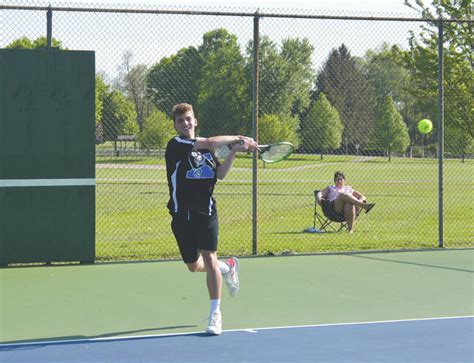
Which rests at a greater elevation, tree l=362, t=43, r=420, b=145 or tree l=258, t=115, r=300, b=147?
tree l=362, t=43, r=420, b=145

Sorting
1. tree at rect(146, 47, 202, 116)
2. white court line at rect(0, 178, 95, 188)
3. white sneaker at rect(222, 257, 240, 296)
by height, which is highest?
tree at rect(146, 47, 202, 116)

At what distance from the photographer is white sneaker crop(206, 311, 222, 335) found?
6.21 meters

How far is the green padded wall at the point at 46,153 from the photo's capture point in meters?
9.39

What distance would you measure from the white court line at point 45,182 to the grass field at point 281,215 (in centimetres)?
115

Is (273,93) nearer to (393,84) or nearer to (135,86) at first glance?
(135,86)

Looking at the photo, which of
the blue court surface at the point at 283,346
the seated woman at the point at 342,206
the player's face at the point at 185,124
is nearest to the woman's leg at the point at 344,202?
the seated woman at the point at 342,206

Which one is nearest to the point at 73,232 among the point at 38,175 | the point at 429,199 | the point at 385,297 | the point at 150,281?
the point at 38,175

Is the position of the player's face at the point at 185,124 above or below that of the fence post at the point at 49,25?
below

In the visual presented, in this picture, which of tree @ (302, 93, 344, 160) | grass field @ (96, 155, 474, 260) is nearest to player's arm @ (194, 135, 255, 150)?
grass field @ (96, 155, 474, 260)

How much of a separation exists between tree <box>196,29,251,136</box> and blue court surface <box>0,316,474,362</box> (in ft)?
27.5

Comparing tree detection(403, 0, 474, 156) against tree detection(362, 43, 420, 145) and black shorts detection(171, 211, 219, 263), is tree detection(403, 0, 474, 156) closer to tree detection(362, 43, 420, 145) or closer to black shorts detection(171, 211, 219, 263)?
tree detection(362, 43, 420, 145)

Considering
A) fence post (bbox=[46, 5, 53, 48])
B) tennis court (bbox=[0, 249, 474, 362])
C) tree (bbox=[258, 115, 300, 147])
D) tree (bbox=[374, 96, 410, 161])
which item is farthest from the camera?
tree (bbox=[374, 96, 410, 161])

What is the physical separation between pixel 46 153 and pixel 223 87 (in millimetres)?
6227

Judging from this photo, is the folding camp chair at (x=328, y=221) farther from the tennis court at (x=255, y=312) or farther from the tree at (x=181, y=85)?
the tennis court at (x=255, y=312)
